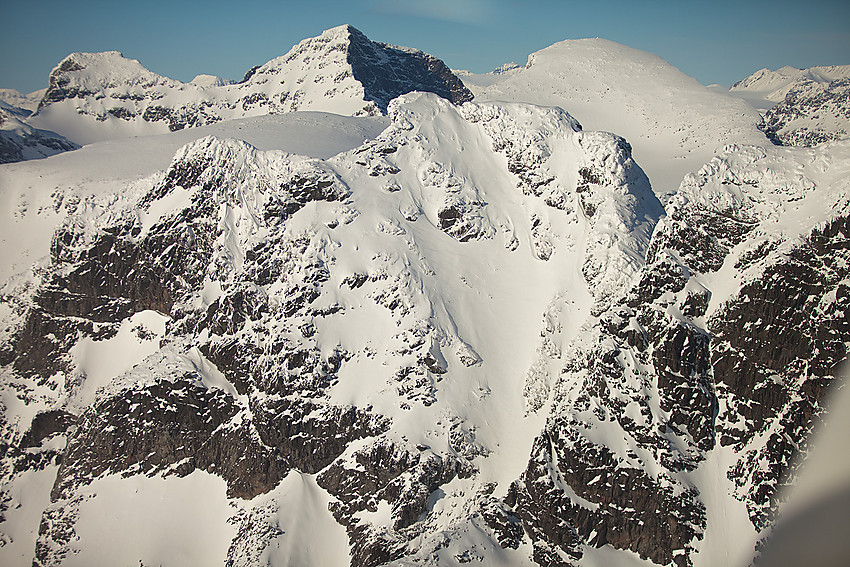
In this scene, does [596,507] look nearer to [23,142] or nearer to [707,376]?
[707,376]

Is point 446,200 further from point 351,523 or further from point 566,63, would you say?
point 566,63

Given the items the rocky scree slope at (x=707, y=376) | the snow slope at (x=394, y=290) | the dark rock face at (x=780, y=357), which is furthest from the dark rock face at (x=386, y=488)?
Result: the dark rock face at (x=780, y=357)

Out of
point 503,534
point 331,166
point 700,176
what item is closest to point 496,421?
point 503,534

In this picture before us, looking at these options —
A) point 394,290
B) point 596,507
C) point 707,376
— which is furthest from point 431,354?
point 707,376

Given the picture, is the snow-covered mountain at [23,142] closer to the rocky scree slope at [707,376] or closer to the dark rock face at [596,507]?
the dark rock face at [596,507]

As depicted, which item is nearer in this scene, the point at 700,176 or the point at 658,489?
the point at 658,489

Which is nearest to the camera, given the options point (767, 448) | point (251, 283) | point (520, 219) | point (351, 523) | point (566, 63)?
point (767, 448)

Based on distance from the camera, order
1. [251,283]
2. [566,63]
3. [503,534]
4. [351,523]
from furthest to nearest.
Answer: [566,63] → [251,283] → [351,523] → [503,534]

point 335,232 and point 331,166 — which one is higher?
point 331,166
